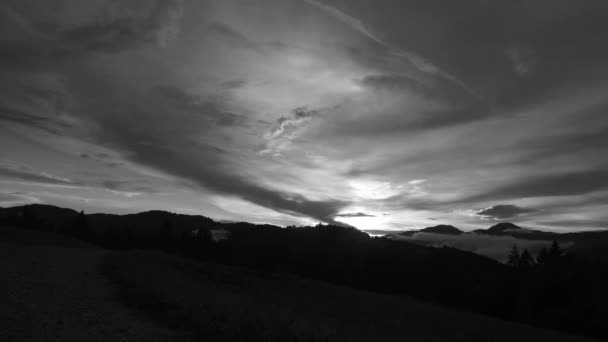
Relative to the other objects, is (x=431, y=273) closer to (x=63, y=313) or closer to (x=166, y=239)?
(x=166, y=239)

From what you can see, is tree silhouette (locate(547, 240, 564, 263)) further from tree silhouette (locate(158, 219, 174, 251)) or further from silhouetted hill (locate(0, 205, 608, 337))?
tree silhouette (locate(158, 219, 174, 251))

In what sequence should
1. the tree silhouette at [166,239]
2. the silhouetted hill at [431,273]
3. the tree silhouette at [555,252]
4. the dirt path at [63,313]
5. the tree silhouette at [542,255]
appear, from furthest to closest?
the tree silhouette at [166,239], the tree silhouette at [542,255], the tree silhouette at [555,252], the silhouetted hill at [431,273], the dirt path at [63,313]

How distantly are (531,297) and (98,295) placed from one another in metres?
67.4

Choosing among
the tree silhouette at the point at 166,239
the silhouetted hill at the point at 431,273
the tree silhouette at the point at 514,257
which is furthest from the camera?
the tree silhouette at the point at 166,239

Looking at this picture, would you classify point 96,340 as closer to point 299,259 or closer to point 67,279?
point 67,279

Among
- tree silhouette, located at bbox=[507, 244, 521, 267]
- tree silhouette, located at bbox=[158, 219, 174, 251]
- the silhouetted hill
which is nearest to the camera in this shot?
the silhouetted hill

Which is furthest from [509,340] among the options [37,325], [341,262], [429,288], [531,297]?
[341,262]

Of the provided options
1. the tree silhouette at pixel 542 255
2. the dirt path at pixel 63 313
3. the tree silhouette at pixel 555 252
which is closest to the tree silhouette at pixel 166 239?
the dirt path at pixel 63 313

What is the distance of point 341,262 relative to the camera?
460 ft

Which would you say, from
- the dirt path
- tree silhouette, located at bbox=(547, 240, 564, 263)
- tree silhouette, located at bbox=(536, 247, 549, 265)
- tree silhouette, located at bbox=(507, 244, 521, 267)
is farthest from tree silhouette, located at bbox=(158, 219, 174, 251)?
tree silhouette, located at bbox=(547, 240, 564, 263)

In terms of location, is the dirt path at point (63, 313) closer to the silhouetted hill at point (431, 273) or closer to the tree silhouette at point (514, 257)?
the silhouetted hill at point (431, 273)

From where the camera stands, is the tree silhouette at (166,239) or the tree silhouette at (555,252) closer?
the tree silhouette at (555,252)

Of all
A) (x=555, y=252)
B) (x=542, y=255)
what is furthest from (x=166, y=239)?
(x=555, y=252)

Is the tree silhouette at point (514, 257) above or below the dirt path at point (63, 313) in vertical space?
above
